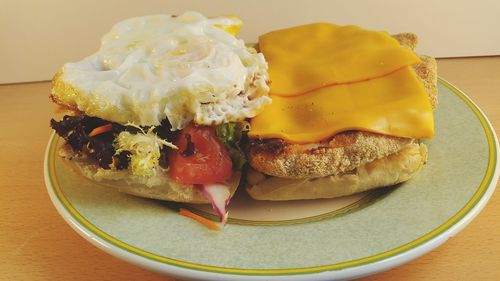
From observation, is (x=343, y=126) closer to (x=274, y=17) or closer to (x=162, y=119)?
(x=162, y=119)

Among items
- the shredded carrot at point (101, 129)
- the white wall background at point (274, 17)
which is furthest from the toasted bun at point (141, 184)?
the white wall background at point (274, 17)

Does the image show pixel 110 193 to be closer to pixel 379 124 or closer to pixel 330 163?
pixel 330 163

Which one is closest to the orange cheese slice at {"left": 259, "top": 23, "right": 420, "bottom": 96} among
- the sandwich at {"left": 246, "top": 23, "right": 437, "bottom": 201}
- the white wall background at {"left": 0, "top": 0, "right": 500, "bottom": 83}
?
the sandwich at {"left": 246, "top": 23, "right": 437, "bottom": 201}

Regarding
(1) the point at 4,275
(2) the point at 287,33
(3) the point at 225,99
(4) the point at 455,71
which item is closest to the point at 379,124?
(3) the point at 225,99

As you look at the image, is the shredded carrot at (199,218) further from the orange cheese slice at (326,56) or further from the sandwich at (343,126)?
the orange cheese slice at (326,56)

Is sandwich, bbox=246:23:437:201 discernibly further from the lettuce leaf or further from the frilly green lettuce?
the frilly green lettuce
